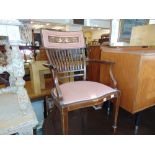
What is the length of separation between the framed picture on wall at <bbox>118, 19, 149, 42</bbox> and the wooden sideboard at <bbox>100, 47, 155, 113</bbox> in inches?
31.1

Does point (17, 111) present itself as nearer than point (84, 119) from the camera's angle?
Yes

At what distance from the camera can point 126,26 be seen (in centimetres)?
186

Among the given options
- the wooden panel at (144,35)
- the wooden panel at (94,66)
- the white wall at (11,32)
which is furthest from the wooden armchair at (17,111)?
the wooden panel at (144,35)

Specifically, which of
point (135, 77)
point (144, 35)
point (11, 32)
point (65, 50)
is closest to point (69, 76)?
point (65, 50)

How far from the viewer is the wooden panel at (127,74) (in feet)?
3.38

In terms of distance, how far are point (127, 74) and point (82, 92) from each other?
445 mm

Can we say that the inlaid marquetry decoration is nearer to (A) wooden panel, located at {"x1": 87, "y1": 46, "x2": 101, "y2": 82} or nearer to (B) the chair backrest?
(B) the chair backrest

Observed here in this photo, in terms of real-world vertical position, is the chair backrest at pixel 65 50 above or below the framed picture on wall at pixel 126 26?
below

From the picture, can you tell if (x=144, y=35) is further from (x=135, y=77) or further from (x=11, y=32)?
(x=11, y=32)

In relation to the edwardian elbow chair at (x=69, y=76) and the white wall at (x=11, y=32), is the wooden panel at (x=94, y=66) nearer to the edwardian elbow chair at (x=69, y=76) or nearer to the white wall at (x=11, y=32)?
the edwardian elbow chair at (x=69, y=76)

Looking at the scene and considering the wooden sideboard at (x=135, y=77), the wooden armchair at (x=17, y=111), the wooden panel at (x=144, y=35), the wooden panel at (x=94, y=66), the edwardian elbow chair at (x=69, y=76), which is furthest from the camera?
the wooden panel at (x=94, y=66)
